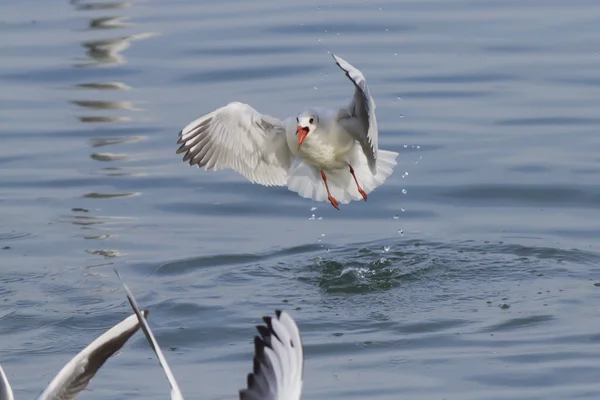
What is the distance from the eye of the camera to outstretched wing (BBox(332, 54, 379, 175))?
852cm

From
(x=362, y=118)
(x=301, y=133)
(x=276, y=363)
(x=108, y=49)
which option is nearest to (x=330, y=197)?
(x=301, y=133)

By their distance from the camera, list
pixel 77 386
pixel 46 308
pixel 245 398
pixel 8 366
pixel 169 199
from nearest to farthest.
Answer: pixel 245 398
pixel 77 386
pixel 8 366
pixel 46 308
pixel 169 199

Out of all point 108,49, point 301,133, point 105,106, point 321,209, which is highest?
point 301,133

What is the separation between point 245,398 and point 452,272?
4348 mm

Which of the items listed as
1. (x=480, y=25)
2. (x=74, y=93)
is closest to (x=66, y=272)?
(x=74, y=93)

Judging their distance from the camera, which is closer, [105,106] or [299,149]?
[299,149]

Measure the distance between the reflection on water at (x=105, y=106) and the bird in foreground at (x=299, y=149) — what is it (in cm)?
98

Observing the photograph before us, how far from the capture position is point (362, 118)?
9164 millimetres

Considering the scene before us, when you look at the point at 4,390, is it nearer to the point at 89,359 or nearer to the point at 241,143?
the point at 89,359

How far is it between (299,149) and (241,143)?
516 mm

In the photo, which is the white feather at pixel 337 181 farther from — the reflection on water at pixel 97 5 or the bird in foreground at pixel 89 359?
the reflection on water at pixel 97 5

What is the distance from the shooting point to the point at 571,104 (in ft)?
43.5

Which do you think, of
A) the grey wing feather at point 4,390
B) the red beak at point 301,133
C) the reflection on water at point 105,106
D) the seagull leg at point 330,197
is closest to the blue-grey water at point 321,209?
the reflection on water at point 105,106

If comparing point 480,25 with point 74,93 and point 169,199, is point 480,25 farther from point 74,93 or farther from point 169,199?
point 169,199
